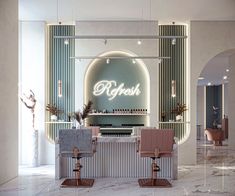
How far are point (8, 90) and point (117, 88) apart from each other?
379 centimetres

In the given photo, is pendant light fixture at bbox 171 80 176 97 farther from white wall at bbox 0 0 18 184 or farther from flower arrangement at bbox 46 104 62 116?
white wall at bbox 0 0 18 184

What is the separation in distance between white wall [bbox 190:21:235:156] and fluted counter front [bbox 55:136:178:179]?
7.91 ft

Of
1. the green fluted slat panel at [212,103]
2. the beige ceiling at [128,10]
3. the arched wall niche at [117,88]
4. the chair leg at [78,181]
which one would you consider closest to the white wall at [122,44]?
the beige ceiling at [128,10]

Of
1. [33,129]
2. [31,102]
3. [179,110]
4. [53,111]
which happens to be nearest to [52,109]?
[53,111]

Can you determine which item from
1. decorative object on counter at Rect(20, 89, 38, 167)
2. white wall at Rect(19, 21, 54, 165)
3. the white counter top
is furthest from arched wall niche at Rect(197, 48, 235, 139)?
the white counter top

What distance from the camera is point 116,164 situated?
812 centimetres

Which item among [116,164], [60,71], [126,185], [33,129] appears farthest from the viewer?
[60,71]

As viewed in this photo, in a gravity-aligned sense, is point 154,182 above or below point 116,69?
below

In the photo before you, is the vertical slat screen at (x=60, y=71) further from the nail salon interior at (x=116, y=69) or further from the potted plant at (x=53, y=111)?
the potted plant at (x=53, y=111)

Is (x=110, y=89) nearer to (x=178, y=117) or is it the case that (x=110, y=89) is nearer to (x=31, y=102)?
(x=178, y=117)

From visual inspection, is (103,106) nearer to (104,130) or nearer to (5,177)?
(104,130)

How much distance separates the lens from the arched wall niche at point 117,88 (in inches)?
423

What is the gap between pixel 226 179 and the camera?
798cm

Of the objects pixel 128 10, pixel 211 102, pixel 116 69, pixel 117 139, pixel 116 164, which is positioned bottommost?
pixel 116 164
